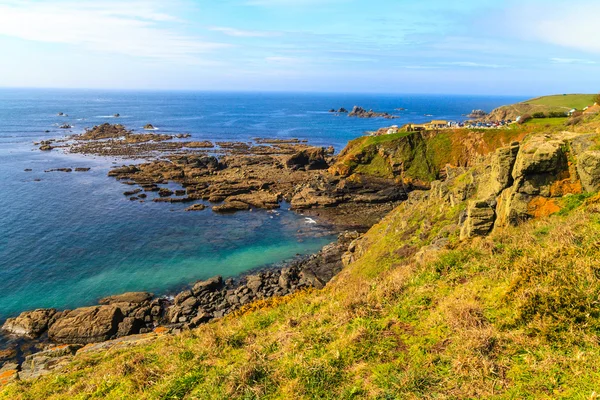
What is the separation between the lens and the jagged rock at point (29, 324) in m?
26.2

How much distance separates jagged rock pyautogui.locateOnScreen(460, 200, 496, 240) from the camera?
1756cm

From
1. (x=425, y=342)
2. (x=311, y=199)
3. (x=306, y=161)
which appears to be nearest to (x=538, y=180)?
(x=425, y=342)

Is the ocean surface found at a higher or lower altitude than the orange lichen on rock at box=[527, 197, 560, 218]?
lower

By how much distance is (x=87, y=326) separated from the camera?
1026 inches

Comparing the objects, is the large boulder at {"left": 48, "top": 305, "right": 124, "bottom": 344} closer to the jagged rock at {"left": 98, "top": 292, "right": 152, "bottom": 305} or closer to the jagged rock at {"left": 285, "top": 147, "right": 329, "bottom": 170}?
the jagged rock at {"left": 98, "top": 292, "right": 152, "bottom": 305}

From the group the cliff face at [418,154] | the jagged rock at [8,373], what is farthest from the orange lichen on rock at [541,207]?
the cliff face at [418,154]

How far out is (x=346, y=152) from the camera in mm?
74938

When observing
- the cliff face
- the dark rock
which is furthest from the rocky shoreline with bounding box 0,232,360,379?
the cliff face

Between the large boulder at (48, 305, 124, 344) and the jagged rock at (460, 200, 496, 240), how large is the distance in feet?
85.0

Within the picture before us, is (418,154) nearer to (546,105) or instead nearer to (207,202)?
(207,202)

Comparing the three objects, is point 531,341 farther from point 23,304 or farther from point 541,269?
point 23,304

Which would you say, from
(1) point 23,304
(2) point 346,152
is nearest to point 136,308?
(1) point 23,304

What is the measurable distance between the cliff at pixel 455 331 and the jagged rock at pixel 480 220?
6 centimetres

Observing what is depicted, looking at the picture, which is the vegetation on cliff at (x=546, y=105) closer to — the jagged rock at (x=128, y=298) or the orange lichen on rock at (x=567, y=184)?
the orange lichen on rock at (x=567, y=184)
